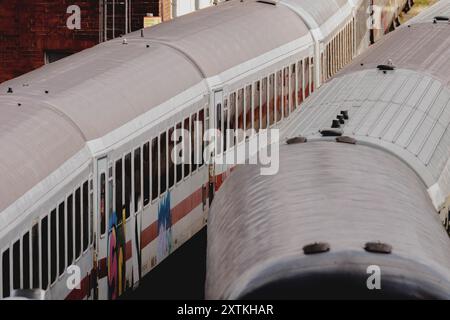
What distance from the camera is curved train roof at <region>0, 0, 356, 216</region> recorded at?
40.7ft

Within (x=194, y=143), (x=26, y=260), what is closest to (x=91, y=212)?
(x=26, y=260)

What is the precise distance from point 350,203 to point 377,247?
98 cm

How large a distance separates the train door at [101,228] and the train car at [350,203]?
200 cm

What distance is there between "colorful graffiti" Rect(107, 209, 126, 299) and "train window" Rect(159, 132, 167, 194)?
169 cm

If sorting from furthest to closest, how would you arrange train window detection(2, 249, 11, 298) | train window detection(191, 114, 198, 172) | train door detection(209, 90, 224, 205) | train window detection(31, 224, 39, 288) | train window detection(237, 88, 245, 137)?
train window detection(237, 88, 245, 137) < train door detection(209, 90, 224, 205) < train window detection(191, 114, 198, 172) < train window detection(31, 224, 39, 288) < train window detection(2, 249, 11, 298)

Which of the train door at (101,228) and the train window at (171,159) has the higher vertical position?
the train window at (171,159)

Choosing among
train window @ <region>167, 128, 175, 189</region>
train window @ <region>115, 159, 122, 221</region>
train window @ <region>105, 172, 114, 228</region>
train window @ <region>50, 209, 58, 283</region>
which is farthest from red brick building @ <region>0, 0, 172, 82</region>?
train window @ <region>50, 209, 58, 283</region>

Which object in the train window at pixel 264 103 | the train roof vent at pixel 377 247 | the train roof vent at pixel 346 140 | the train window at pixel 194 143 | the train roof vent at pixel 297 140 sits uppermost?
the train window at pixel 264 103

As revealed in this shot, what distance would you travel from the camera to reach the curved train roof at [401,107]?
1134 cm

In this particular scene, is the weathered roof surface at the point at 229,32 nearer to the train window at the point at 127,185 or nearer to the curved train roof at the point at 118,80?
the curved train roof at the point at 118,80

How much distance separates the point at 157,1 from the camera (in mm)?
29031

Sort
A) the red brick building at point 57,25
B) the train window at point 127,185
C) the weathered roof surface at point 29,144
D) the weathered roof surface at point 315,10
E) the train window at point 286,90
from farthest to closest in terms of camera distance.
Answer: the red brick building at point 57,25 → the weathered roof surface at point 315,10 → the train window at point 286,90 → the train window at point 127,185 → the weathered roof surface at point 29,144

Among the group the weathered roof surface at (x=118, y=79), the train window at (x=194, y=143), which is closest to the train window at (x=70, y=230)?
the weathered roof surface at (x=118, y=79)

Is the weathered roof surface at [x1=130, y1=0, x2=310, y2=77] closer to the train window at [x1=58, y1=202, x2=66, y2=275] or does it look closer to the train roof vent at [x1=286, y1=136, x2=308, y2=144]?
the train window at [x1=58, y1=202, x2=66, y2=275]
